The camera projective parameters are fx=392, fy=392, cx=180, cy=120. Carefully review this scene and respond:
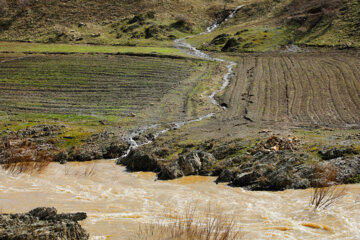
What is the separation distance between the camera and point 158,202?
54.9ft

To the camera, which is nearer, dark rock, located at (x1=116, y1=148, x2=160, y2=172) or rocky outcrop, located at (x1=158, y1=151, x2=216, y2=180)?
rocky outcrop, located at (x1=158, y1=151, x2=216, y2=180)

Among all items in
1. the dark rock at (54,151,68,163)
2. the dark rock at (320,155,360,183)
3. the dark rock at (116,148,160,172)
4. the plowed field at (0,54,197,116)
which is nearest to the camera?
the dark rock at (320,155,360,183)

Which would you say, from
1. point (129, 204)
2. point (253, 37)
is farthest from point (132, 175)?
point (253, 37)

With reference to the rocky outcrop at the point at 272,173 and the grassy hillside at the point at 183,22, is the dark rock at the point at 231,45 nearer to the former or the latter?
the grassy hillside at the point at 183,22

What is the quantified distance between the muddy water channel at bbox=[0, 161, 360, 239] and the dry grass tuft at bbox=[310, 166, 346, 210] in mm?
301

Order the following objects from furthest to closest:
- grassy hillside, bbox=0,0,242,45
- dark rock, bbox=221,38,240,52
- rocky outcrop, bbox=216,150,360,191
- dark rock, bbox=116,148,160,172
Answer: grassy hillside, bbox=0,0,242,45 < dark rock, bbox=221,38,240,52 < dark rock, bbox=116,148,160,172 < rocky outcrop, bbox=216,150,360,191

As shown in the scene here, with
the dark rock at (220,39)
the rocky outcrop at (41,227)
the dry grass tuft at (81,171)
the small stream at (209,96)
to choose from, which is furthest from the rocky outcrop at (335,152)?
the dark rock at (220,39)

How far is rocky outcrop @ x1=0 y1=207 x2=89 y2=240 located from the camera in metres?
10.8

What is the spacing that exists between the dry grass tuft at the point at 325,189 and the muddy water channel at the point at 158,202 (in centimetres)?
30

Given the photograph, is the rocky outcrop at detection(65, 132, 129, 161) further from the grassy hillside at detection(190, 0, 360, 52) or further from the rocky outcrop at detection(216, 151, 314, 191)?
the grassy hillside at detection(190, 0, 360, 52)

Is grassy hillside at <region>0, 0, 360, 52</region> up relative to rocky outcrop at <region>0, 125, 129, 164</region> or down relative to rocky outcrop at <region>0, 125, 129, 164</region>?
up

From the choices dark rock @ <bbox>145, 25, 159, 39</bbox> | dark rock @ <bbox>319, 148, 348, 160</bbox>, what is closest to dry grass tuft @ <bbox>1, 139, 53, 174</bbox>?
dark rock @ <bbox>319, 148, 348, 160</bbox>

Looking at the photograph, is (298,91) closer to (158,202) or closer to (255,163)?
(255,163)

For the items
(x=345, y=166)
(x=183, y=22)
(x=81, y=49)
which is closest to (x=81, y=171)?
(x=345, y=166)
